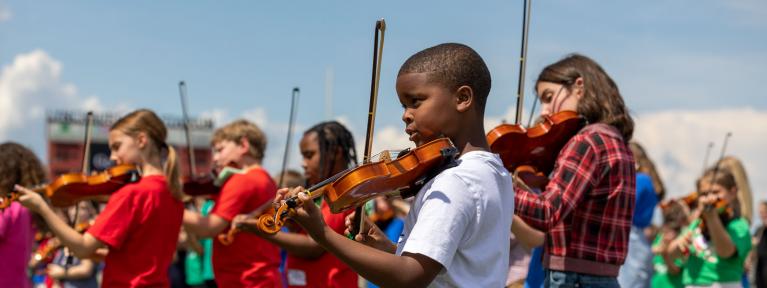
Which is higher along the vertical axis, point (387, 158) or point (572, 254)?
point (387, 158)

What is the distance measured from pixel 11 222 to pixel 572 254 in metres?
3.48

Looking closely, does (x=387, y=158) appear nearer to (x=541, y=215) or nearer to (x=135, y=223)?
(x=541, y=215)

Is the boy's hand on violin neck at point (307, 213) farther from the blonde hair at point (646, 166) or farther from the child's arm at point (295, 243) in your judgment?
the blonde hair at point (646, 166)

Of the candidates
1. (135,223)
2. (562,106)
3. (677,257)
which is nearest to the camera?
(562,106)

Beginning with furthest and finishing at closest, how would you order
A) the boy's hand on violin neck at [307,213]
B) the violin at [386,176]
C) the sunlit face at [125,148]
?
the sunlit face at [125,148] → the violin at [386,176] → the boy's hand on violin neck at [307,213]

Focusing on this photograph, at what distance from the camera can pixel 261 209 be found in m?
5.48

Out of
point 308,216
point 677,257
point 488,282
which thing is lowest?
point 677,257

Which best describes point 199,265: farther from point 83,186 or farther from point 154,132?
point 154,132

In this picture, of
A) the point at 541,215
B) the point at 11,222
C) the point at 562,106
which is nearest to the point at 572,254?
the point at 541,215

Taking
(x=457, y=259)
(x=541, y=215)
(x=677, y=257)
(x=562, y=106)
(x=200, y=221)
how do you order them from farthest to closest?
(x=677, y=257), (x=200, y=221), (x=562, y=106), (x=541, y=215), (x=457, y=259)

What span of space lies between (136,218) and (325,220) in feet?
3.90

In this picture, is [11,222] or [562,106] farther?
[11,222]

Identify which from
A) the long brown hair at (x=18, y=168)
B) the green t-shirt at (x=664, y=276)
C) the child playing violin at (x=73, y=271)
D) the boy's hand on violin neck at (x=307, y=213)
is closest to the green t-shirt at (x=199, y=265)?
the child playing violin at (x=73, y=271)

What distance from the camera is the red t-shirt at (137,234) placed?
4910 mm
